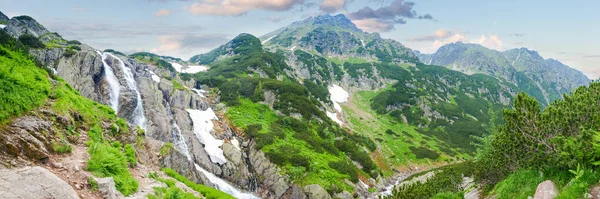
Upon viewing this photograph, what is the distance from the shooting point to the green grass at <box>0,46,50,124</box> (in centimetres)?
1349

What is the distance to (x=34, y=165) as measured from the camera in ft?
39.9

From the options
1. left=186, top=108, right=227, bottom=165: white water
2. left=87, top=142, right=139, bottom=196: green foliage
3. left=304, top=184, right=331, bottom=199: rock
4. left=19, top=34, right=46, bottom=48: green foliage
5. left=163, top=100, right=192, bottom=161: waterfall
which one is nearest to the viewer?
left=87, top=142, right=139, bottom=196: green foliage

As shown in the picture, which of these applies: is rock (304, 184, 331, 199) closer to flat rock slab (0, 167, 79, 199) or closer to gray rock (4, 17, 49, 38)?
flat rock slab (0, 167, 79, 199)

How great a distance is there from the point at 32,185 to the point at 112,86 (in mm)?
53869

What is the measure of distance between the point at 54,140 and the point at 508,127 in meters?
26.6

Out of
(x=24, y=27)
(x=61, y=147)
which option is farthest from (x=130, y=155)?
(x=24, y=27)

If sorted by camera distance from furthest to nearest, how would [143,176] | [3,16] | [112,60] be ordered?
[3,16]
[112,60]
[143,176]

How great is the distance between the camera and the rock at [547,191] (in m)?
14.4

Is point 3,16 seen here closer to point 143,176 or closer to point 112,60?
point 112,60

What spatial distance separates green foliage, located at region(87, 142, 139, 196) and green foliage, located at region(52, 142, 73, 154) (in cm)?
98

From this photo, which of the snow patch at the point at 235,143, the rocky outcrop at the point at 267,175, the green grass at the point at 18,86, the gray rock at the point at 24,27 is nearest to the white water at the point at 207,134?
the snow patch at the point at 235,143

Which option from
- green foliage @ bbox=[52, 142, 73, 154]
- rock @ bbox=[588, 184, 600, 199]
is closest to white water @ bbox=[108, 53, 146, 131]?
green foliage @ bbox=[52, 142, 73, 154]

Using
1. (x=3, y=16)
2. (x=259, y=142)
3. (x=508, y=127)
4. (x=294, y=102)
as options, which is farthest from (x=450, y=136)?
(x=3, y=16)

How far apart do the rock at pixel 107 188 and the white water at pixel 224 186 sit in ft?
132
